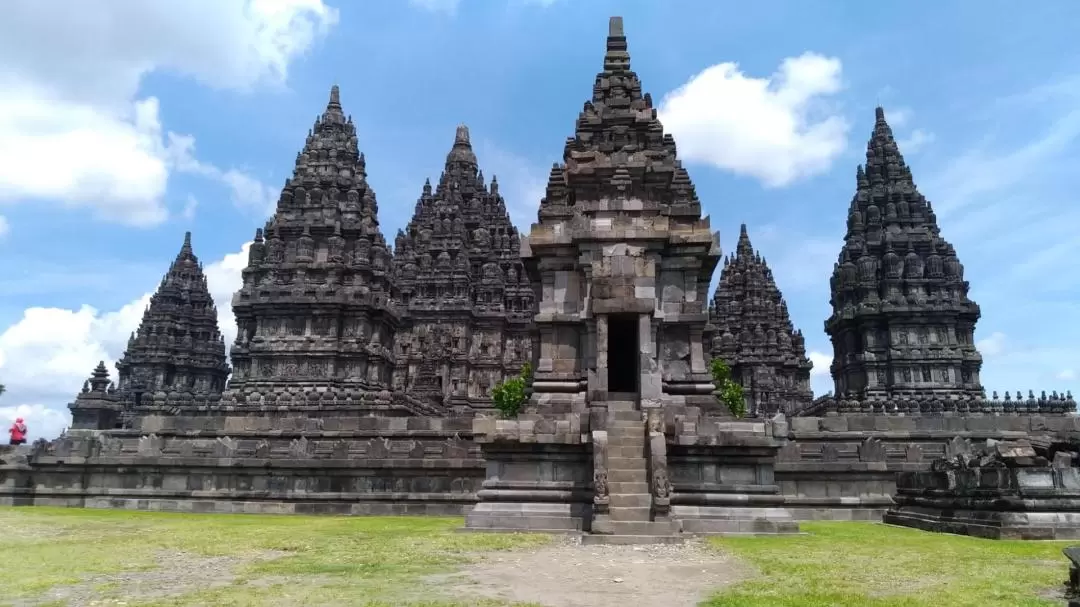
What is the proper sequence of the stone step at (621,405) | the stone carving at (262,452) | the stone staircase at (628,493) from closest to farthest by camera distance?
1. the stone staircase at (628,493)
2. the stone step at (621,405)
3. the stone carving at (262,452)

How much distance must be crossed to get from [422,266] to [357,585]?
54759 millimetres

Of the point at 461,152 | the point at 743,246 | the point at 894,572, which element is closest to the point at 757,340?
the point at 743,246

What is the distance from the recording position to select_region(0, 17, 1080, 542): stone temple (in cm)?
1591

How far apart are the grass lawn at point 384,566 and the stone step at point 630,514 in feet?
5.05

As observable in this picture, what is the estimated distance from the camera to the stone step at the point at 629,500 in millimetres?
14367

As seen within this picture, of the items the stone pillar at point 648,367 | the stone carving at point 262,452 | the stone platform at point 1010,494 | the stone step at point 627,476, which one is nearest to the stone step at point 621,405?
the stone pillar at point 648,367

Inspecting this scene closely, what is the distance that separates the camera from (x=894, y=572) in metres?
9.71

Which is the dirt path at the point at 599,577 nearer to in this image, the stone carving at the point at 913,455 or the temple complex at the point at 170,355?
the stone carving at the point at 913,455

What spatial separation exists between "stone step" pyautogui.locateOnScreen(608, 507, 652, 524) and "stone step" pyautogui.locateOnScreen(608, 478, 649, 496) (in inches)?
17.4

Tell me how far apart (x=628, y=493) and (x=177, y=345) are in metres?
61.3

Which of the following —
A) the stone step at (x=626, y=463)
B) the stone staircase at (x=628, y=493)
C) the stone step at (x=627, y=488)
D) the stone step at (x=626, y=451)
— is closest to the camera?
the stone staircase at (x=628, y=493)

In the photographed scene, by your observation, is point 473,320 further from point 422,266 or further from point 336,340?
point 336,340

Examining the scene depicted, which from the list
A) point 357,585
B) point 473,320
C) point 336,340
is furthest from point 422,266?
point 357,585

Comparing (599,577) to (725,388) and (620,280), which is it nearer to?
(620,280)
